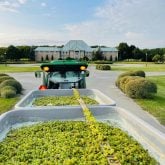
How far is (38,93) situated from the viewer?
9734 millimetres

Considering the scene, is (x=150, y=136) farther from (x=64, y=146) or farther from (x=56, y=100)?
(x=56, y=100)

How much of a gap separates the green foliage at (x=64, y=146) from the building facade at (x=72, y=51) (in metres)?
113

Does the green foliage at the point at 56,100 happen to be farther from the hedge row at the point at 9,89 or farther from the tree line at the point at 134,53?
the tree line at the point at 134,53

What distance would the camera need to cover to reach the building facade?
395ft

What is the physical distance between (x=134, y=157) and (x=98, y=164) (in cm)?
58

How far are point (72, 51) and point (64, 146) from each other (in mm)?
116099

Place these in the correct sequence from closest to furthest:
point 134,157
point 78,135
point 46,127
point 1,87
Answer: point 134,157
point 78,135
point 46,127
point 1,87

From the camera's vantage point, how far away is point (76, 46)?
122 metres

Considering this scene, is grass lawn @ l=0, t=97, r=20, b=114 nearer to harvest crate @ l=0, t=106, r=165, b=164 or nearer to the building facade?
harvest crate @ l=0, t=106, r=165, b=164

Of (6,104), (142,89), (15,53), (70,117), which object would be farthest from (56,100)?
(15,53)

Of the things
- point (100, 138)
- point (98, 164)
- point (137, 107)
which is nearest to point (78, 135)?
point (100, 138)

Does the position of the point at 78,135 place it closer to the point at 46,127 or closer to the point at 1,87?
the point at 46,127

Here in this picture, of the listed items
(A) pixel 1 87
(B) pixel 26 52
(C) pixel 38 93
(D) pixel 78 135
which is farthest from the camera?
(B) pixel 26 52

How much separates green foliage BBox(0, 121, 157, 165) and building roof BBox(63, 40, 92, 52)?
4536 inches
